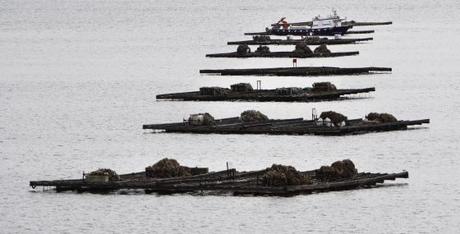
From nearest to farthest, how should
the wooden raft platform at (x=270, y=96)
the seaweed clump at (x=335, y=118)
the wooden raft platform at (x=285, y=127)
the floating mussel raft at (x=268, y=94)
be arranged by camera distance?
the wooden raft platform at (x=285, y=127)
the seaweed clump at (x=335, y=118)
the wooden raft platform at (x=270, y=96)
the floating mussel raft at (x=268, y=94)

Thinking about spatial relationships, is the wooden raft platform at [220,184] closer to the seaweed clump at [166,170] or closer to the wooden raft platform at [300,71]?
the seaweed clump at [166,170]

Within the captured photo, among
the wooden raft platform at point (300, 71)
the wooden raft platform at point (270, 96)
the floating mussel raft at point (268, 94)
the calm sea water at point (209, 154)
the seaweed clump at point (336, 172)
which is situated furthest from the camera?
the wooden raft platform at point (300, 71)

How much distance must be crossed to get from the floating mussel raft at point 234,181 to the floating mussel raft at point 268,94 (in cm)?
4514

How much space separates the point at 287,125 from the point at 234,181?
90.5 feet

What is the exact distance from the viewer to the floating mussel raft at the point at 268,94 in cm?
13850

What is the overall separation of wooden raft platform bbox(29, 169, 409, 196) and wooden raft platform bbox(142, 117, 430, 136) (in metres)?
21.4

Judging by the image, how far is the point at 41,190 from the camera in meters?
92.5

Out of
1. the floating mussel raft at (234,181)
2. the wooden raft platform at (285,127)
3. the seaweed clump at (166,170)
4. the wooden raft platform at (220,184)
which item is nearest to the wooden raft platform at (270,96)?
the wooden raft platform at (285,127)

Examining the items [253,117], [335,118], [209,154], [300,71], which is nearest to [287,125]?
[253,117]

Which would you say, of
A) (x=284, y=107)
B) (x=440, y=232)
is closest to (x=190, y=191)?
(x=440, y=232)

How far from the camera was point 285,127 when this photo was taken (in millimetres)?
116125

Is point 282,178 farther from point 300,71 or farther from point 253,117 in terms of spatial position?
point 300,71

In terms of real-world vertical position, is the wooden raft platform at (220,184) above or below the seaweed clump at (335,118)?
below

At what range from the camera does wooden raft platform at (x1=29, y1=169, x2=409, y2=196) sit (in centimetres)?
8794
